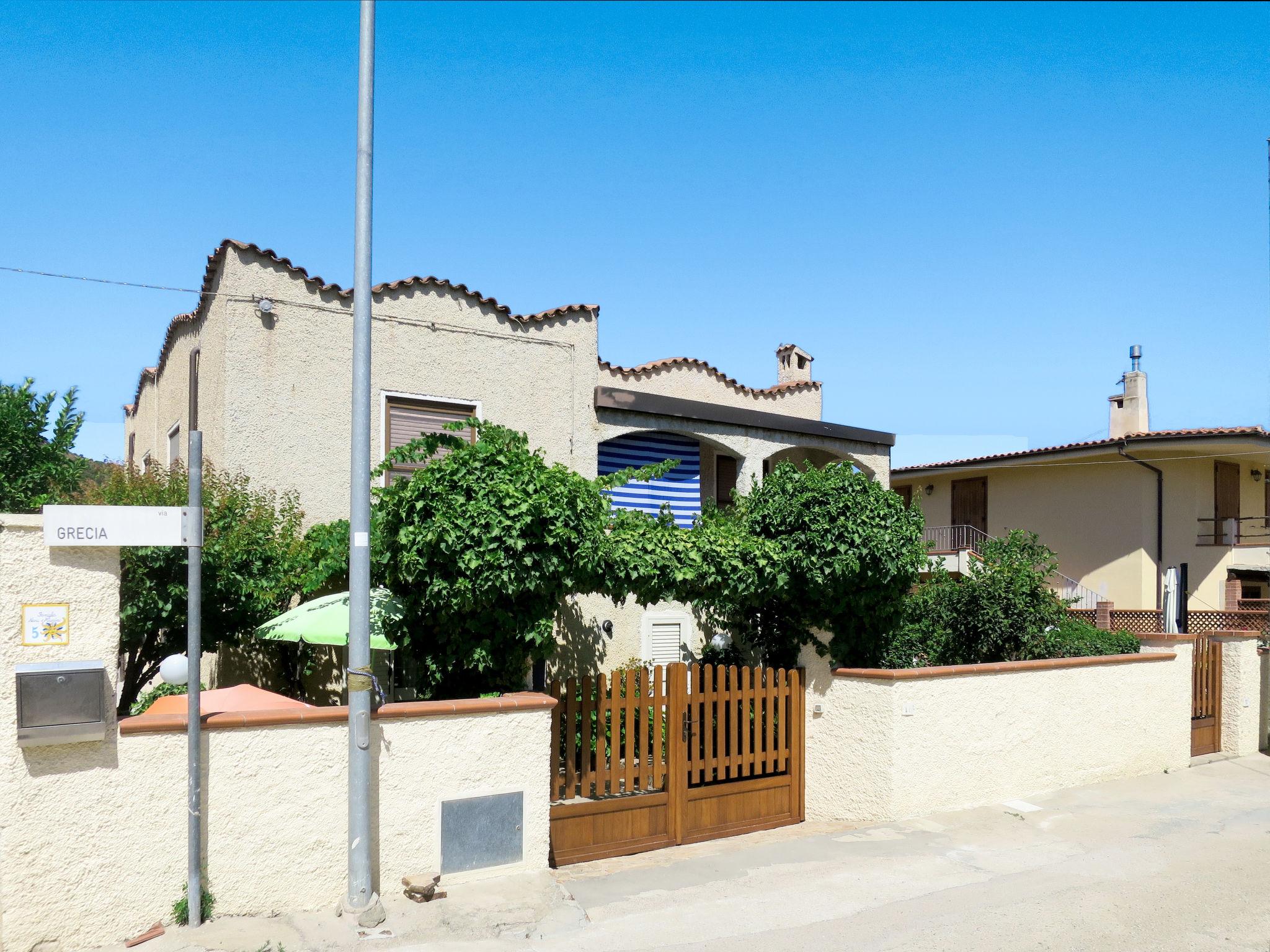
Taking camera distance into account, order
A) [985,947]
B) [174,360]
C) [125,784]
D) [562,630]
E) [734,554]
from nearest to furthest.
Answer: [125,784], [985,947], [734,554], [562,630], [174,360]

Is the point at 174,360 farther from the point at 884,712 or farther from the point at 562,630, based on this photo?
the point at 884,712

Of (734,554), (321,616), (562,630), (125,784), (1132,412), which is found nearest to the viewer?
(125,784)

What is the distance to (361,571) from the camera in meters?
6.18

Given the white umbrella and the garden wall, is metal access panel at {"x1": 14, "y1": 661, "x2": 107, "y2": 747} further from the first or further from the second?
the white umbrella

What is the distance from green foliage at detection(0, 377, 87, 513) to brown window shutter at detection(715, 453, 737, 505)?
30.6 ft

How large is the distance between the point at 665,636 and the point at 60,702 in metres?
8.52

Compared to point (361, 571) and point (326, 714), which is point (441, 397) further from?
point (326, 714)

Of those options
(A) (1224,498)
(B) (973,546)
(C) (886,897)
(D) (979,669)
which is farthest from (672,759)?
(A) (1224,498)

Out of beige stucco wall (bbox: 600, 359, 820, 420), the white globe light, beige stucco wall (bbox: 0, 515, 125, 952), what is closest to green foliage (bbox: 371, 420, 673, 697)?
the white globe light

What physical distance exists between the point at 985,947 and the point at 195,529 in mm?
5832

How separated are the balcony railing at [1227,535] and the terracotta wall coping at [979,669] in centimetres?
1230

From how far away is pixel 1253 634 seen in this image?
1381 centimetres

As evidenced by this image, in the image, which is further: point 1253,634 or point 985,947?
point 1253,634

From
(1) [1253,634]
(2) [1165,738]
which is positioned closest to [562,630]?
(2) [1165,738]
